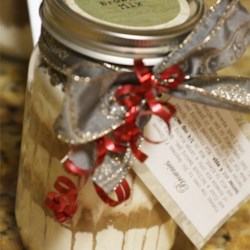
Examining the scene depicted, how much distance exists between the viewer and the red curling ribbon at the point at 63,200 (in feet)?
1.63

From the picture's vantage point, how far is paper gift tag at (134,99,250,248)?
50 centimetres

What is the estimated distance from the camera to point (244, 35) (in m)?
0.48

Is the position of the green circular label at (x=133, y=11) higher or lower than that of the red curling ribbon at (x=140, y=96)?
higher

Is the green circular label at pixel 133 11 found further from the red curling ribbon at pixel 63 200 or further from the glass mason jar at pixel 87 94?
the red curling ribbon at pixel 63 200

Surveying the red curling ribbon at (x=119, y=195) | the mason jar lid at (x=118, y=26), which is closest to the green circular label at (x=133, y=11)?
the mason jar lid at (x=118, y=26)

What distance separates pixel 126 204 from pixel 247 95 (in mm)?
123

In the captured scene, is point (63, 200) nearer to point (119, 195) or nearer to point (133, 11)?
point (119, 195)

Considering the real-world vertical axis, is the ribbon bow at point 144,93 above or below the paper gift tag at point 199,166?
above

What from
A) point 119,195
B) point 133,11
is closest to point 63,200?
point 119,195

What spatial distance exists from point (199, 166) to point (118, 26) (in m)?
0.13

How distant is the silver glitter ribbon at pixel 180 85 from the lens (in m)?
0.43

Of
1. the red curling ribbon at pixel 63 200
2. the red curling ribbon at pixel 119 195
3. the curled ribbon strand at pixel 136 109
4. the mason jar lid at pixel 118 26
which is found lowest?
Answer: the red curling ribbon at pixel 63 200

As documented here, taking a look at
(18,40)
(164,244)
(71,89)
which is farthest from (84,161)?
(18,40)

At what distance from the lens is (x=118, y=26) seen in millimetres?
463
